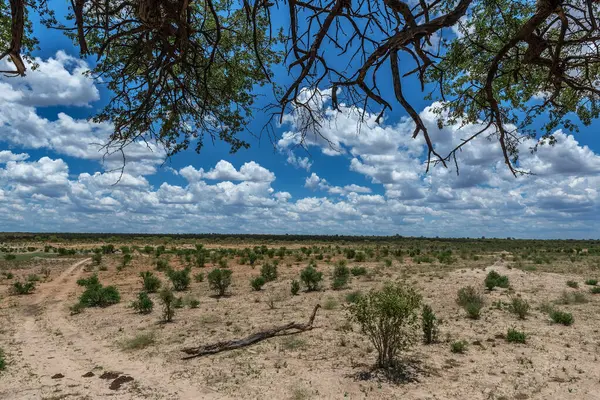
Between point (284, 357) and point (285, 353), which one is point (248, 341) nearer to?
point (285, 353)

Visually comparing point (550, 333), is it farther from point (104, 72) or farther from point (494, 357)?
point (104, 72)

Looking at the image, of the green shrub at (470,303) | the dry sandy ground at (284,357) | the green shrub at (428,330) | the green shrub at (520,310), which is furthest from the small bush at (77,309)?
the green shrub at (520,310)

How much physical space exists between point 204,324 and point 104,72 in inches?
379

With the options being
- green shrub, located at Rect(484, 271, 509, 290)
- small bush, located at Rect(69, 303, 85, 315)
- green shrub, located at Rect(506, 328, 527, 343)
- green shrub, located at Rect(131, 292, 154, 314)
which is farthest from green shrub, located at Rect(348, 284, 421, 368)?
small bush, located at Rect(69, 303, 85, 315)

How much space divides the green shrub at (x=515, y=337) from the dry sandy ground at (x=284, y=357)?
0.16 meters

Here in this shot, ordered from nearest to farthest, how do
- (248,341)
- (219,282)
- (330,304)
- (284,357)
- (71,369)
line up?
(71,369), (284,357), (248,341), (330,304), (219,282)

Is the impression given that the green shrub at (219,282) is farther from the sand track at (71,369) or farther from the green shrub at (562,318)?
the green shrub at (562,318)

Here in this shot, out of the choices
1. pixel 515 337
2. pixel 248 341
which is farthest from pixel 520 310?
pixel 248 341

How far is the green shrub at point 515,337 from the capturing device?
1009 cm

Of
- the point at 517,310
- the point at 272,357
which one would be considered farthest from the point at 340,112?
the point at 517,310

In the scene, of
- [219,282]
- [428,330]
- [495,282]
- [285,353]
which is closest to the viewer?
[285,353]

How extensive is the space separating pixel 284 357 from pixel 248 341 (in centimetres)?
146

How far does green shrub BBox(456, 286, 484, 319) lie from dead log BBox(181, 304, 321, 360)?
16.4ft

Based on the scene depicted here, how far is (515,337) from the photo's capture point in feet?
33.4
